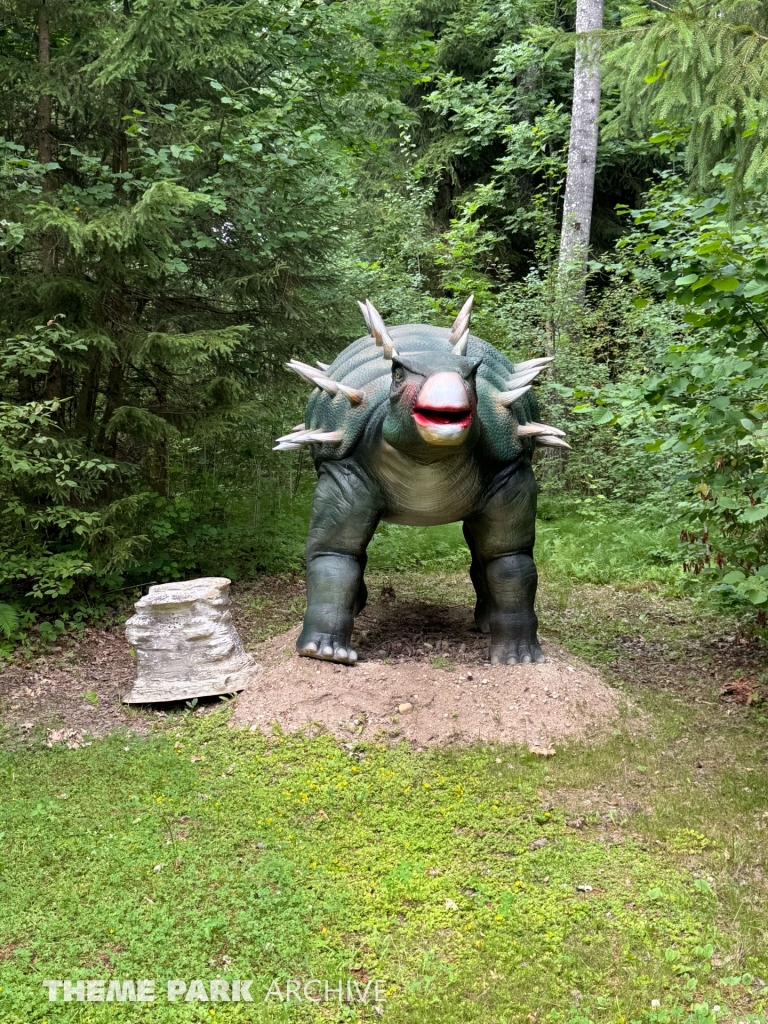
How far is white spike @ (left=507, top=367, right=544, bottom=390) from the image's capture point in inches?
197

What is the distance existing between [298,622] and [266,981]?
152 inches

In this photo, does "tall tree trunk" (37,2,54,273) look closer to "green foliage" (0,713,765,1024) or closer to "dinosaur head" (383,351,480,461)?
"dinosaur head" (383,351,480,461)

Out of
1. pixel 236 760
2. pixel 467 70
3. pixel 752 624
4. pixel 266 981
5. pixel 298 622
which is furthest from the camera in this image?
pixel 467 70

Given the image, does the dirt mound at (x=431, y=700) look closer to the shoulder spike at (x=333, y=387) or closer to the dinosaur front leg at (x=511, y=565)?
the dinosaur front leg at (x=511, y=565)

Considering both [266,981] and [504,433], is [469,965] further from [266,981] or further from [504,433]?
[504,433]

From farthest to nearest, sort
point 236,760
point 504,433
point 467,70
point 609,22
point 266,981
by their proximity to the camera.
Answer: point 467,70
point 609,22
point 504,433
point 236,760
point 266,981

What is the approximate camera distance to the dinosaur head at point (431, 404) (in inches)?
165

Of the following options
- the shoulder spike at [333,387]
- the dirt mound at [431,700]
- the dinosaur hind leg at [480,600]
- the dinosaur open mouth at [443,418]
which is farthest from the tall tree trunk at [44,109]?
the dinosaur hind leg at [480,600]

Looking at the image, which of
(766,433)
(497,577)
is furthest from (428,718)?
(766,433)

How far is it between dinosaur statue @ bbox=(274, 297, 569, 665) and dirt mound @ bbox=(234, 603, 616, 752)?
0.20 m

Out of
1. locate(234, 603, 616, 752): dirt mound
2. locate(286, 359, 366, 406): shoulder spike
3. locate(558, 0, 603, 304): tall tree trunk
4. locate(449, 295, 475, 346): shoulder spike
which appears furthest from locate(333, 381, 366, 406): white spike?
locate(558, 0, 603, 304): tall tree trunk

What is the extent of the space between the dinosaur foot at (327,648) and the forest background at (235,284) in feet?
6.11

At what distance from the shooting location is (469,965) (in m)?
2.88

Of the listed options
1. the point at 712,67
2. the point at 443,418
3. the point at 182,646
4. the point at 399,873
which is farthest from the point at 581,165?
the point at 399,873
